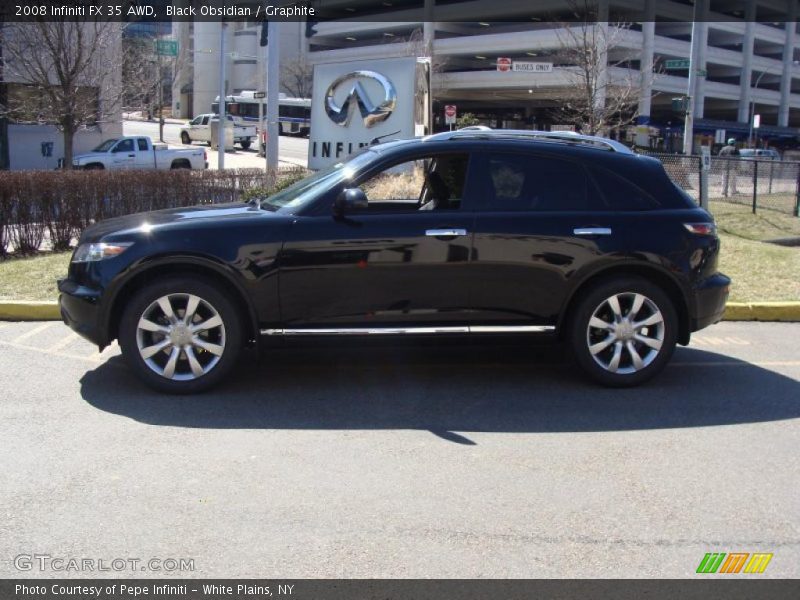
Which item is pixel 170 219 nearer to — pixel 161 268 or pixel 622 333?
pixel 161 268

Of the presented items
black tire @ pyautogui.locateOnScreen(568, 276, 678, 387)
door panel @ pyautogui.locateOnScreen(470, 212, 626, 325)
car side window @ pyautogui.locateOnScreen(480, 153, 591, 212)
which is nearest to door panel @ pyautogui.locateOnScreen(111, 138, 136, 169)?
car side window @ pyautogui.locateOnScreen(480, 153, 591, 212)

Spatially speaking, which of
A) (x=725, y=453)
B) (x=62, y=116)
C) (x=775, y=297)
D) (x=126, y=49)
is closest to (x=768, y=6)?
(x=126, y=49)

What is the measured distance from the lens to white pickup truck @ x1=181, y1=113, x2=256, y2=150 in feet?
178

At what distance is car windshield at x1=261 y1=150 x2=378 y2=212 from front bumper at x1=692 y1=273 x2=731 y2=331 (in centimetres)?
263

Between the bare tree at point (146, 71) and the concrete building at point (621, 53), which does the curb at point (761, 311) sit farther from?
the concrete building at point (621, 53)

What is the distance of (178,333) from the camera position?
18.9 ft

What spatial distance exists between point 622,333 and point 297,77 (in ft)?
241

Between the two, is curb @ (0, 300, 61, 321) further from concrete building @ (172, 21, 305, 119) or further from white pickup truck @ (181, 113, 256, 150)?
concrete building @ (172, 21, 305, 119)

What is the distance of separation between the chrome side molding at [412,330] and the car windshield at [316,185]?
88 cm

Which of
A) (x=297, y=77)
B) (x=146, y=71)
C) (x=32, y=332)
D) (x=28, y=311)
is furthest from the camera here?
(x=297, y=77)

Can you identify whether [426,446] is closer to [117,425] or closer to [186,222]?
[117,425]

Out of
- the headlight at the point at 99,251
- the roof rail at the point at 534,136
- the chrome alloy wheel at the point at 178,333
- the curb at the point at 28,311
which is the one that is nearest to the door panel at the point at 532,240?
the roof rail at the point at 534,136

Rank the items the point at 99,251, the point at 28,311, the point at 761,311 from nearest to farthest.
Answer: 1. the point at 99,251
2. the point at 28,311
3. the point at 761,311
